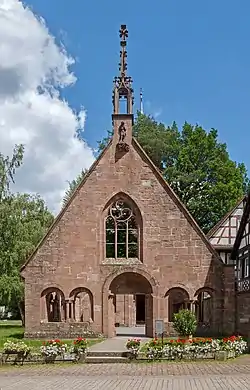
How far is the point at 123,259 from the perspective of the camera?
36.6 m

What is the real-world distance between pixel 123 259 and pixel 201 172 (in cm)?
2078

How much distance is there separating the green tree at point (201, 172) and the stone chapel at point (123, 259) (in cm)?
1878

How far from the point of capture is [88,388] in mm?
16219

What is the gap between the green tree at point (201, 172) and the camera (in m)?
55.0

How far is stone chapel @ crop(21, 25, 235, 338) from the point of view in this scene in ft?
117

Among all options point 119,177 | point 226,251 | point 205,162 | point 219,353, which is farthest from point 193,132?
point 219,353

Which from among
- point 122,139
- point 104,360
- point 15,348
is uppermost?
point 122,139

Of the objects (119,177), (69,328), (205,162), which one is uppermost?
(205,162)

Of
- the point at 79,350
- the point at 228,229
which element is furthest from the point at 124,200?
the point at 79,350

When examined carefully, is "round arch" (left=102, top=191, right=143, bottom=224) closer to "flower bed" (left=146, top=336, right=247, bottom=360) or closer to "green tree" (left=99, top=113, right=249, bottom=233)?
"flower bed" (left=146, top=336, right=247, bottom=360)

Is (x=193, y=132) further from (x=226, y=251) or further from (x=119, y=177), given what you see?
(x=119, y=177)

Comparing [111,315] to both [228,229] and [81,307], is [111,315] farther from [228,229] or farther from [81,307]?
[228,229]

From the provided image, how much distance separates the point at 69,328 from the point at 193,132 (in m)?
26.9

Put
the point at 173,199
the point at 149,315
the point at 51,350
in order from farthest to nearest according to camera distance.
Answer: the point at 173,199, the point at 149,315, the point at 51,350
